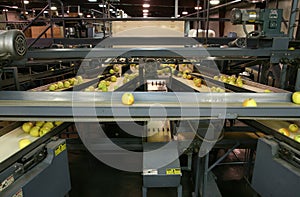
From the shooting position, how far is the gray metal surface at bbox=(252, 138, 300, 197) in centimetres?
119

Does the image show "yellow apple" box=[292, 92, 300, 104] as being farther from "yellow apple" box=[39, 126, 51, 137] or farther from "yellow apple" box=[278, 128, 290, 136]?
"yellow apple" box=[39, 126, 51, 137]

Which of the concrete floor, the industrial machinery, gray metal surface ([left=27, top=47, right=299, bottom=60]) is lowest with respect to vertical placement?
the concrete floor

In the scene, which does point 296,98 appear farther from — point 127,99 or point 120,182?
point 120,182

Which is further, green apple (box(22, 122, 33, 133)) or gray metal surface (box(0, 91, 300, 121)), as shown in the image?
green apple (box(22, 122, 33, 133))

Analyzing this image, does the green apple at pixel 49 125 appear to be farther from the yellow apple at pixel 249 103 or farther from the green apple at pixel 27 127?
the yellow apple at pixel 249 103

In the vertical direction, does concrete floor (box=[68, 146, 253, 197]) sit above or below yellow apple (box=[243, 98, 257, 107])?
below

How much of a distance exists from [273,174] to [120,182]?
7.13 feet

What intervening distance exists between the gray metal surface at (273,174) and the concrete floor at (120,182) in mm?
1479

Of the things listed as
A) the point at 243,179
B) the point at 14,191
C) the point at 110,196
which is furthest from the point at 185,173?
the point at 14,191

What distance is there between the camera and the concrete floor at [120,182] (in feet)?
9.17

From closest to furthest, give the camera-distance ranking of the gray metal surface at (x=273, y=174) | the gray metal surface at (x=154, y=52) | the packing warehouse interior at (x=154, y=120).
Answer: the gray metal surface at (x=273, y=174)
the packing warehouse interior at (x=154, y=120)
the gray metal surface at (x=154, y=52)

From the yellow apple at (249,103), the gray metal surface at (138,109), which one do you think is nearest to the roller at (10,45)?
the gray metal surface at (138,109)

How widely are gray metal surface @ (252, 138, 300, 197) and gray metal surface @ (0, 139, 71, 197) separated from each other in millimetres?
1283

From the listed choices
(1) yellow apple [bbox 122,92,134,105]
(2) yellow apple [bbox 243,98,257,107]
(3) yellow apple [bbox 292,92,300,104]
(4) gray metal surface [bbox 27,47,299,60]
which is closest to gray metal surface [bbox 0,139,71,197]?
(1) yellow apple [bbox 122,92,134,105]
